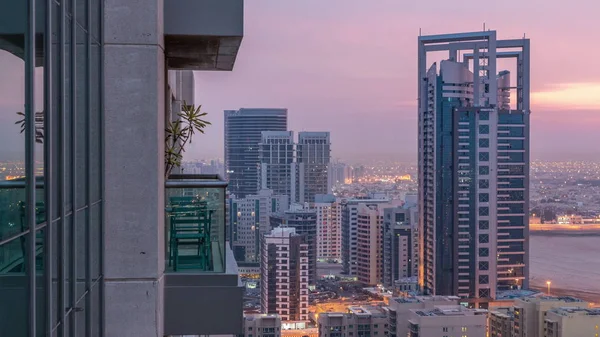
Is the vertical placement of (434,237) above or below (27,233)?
below

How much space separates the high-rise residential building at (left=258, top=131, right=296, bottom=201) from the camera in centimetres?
5505

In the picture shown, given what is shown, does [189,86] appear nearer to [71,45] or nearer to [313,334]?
[71,45]

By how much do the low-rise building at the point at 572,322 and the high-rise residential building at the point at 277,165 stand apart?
108 ft

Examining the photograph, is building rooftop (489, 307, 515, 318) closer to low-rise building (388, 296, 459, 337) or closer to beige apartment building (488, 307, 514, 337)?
beige apartment building (488, 307, 514, 337)

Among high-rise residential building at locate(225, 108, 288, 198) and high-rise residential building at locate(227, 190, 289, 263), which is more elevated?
high-rise residential building at locate(225, 108, 288, 198)

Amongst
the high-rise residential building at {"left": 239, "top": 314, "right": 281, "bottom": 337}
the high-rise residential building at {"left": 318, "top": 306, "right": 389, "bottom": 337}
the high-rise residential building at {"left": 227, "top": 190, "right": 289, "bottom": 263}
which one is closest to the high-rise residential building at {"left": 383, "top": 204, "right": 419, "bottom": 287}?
the high-rise residential building at {"left": 227, "top": 190, "right": 289, "bottom": 263}

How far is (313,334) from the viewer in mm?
29547

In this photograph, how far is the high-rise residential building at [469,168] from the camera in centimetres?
3225

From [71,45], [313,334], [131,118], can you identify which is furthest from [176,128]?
[313,334]

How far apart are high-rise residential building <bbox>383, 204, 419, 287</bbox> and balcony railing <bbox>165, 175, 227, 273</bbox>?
36931mm

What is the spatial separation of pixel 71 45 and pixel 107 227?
2.70ft

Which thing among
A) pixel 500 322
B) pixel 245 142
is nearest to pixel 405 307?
pixel 500 322

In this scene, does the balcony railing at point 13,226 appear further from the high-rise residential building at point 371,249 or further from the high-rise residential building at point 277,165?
the high-rise residential building at point 277,165

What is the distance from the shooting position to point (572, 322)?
72.3 feet
